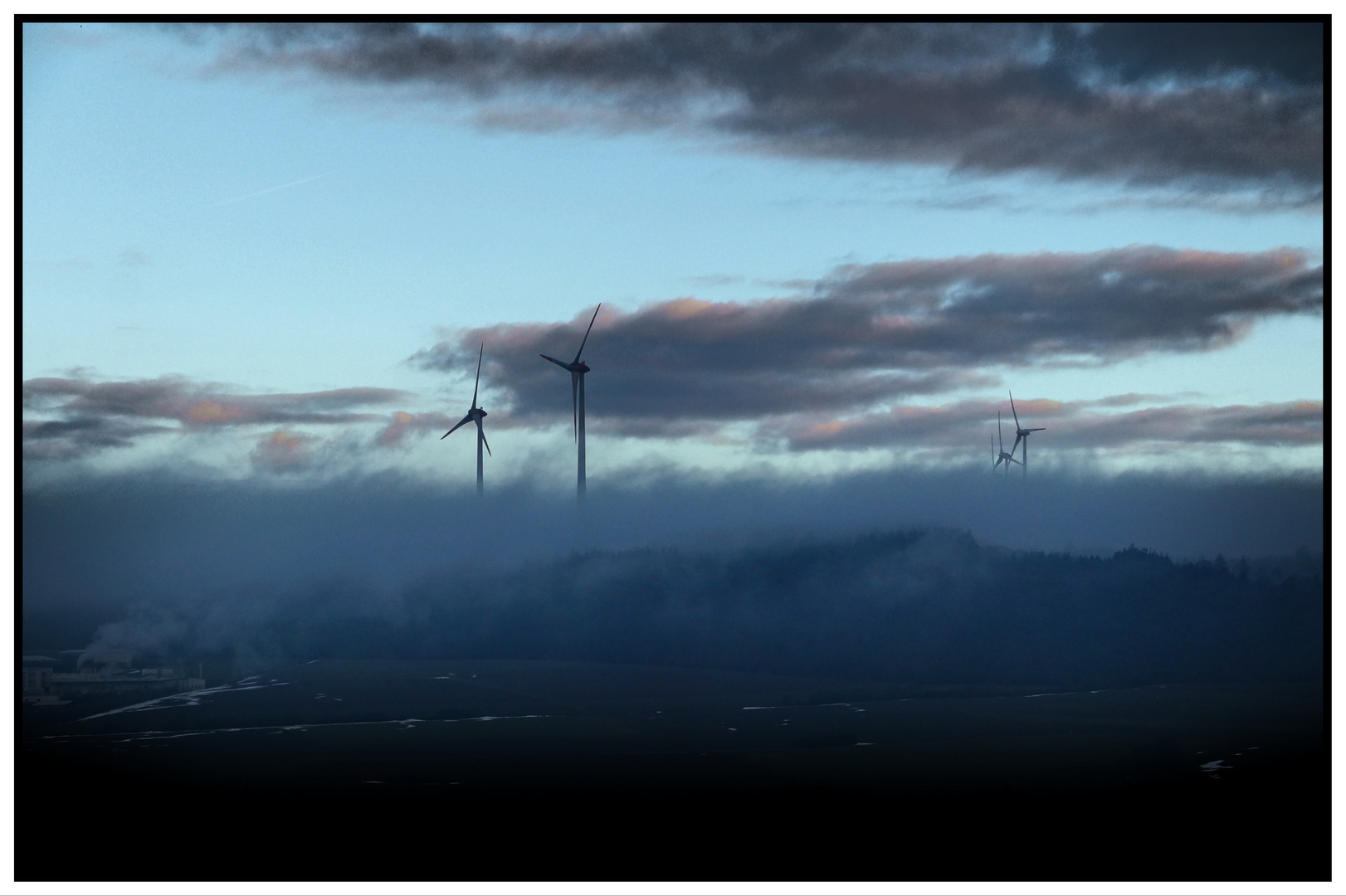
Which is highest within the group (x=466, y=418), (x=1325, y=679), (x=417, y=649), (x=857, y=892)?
(x=466, y=418)

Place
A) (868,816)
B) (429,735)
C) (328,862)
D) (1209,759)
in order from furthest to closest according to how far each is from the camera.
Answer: (429,735) < (1209,759) < (868,816) < (328,862)

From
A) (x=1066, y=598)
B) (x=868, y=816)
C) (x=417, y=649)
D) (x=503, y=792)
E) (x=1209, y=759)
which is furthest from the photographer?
(x=1066, y=598)

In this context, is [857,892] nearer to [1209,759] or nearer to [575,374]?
[1209,759]

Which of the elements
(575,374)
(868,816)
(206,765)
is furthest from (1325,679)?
(575,374)

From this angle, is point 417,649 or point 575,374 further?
point 417,649

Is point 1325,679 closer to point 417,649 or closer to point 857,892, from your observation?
point 857,892

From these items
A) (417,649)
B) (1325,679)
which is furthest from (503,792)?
(417,649)

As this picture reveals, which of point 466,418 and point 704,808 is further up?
point 466,418
